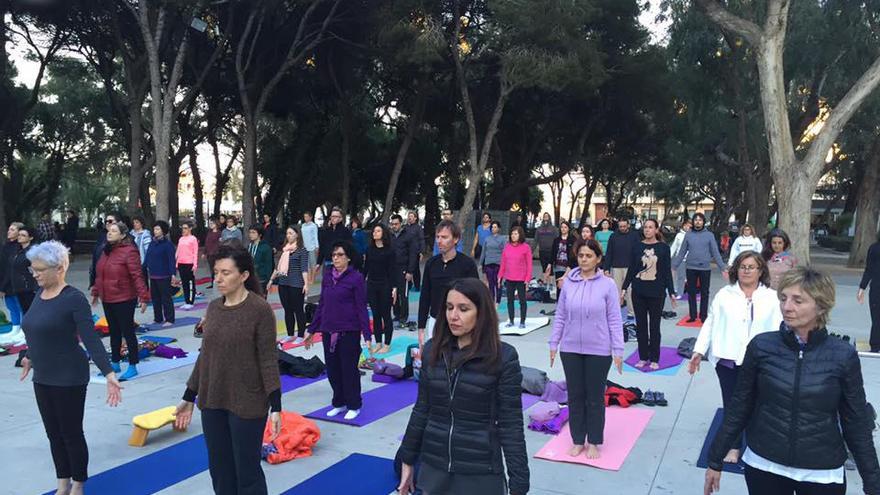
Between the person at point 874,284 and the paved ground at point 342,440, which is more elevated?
the person at point 874,284

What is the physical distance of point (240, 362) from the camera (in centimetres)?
365

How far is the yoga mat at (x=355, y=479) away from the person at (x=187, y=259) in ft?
27.1

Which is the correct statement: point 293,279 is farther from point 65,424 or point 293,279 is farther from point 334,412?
point 65,424

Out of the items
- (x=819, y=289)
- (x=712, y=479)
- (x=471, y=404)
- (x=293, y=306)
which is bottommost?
(x=293, y=306)

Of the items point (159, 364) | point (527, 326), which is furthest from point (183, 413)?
point (527, 326)

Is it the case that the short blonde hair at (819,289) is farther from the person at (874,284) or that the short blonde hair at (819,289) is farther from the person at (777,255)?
the person at (874,284)

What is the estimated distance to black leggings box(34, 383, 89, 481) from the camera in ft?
13.5

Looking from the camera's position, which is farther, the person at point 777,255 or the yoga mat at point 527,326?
the yoga mat at point 527,326

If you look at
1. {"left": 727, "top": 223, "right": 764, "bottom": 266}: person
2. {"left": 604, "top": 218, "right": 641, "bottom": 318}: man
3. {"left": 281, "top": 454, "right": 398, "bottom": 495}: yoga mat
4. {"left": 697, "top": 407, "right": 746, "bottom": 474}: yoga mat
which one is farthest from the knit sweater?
{"left": 727, "top": 223, "right": 764, "bottom": 266}: person

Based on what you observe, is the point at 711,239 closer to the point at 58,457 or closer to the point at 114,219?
the point at 114,219

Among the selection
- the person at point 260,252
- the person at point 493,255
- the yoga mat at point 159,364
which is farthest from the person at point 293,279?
the person at point 493,255

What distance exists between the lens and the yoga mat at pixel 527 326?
10.6 m

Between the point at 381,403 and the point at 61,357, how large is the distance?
3214 mm

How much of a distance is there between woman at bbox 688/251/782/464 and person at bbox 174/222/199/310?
9.73 m
